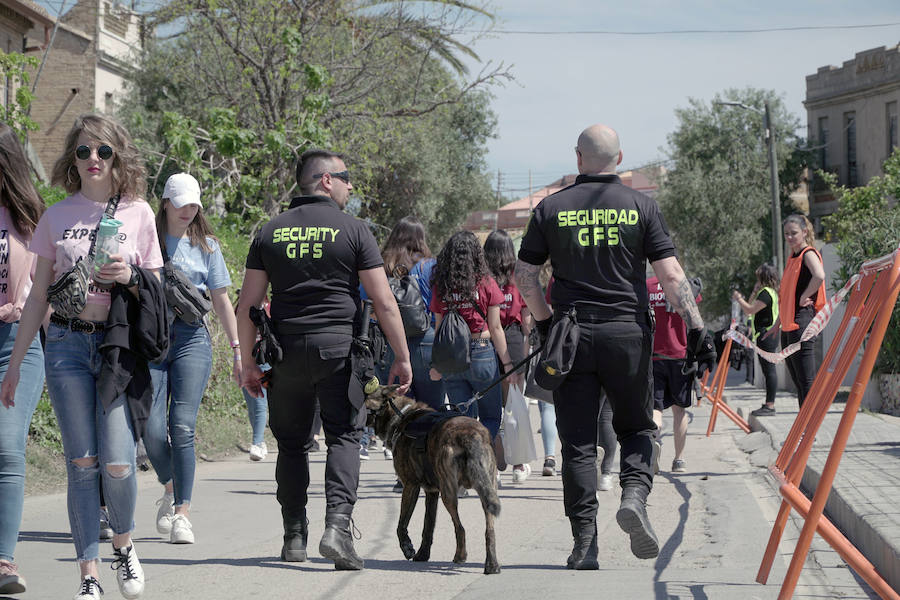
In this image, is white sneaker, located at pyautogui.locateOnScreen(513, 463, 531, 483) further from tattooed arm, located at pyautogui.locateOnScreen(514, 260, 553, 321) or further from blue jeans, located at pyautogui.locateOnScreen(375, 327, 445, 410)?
tattooed arm, located at pyautogui.locateOnScreen(514, 260, 553, 321)

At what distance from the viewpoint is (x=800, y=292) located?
34.8 feet

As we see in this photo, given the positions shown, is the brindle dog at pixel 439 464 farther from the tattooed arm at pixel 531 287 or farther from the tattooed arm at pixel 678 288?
the tattooed arm at pixel 678 288

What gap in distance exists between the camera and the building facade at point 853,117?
42688 millimetres

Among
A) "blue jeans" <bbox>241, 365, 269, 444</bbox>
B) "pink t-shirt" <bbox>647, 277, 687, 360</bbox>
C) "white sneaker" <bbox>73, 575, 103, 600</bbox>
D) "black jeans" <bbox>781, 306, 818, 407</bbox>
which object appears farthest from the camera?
"black jeans" <bbox>781, 306, 818, 407</bbox>

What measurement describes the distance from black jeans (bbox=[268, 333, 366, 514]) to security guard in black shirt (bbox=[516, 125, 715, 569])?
1046mm

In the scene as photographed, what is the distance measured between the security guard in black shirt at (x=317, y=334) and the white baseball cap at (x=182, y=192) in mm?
989

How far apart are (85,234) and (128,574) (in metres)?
1.42

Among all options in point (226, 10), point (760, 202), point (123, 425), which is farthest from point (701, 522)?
point (760, 202)

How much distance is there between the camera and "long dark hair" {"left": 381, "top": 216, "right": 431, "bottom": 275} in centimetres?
842

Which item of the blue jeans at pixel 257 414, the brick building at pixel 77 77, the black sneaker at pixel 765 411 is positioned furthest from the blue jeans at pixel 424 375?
the brick building at pixel 77 77

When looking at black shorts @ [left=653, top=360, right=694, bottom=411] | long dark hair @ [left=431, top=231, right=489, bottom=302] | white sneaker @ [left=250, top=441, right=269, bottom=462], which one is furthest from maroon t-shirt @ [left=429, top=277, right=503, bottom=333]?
white sneaker @ [left=250, top=441, right=269, bottom=462]

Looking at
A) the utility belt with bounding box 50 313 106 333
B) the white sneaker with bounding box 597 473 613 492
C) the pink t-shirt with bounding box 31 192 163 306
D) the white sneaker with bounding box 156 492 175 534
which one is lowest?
the white sneaker with bounding box 597 473 613 492

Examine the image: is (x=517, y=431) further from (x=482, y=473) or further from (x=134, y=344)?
(x=134, y=344)

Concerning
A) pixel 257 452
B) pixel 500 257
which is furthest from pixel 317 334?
pixel 257 452
